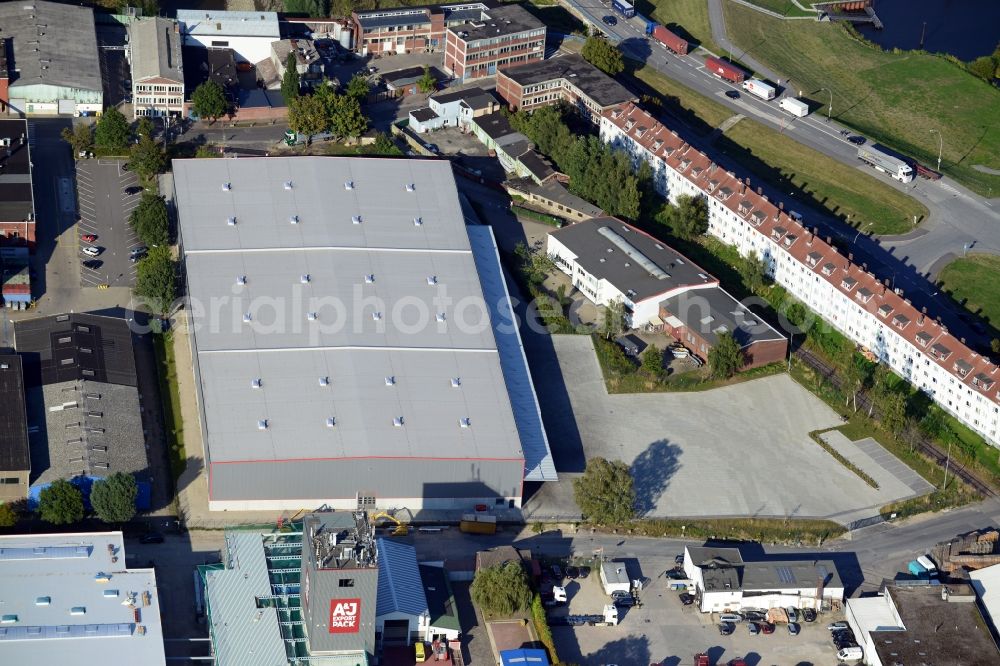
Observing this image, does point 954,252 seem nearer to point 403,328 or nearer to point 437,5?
point 403,328

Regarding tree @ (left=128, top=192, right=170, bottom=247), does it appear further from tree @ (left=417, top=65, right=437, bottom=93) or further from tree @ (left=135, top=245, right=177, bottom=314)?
tree @ (left=417, top=65, right=437, bottom=93)

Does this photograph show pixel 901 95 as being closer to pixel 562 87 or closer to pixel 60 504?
pixel 562 87

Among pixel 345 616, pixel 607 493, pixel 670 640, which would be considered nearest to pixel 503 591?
pixel 345 616

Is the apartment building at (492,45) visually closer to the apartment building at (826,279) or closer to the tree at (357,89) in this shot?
the tree at (357,89)

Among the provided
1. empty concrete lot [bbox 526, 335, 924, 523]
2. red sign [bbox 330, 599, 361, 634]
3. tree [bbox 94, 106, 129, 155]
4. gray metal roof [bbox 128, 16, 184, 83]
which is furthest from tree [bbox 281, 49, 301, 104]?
red sign [bbox 330, 599, 361, 634]

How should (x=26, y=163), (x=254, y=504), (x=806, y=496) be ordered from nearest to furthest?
(x=254, y=504)
(x=806, y=496)
(x=26, y=163)

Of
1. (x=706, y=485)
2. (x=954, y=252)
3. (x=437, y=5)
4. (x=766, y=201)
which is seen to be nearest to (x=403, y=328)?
(x=706, y=485)

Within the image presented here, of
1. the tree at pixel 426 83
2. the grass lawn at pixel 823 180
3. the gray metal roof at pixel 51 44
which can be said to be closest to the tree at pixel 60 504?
the gray metal roof at pixel 51 44
